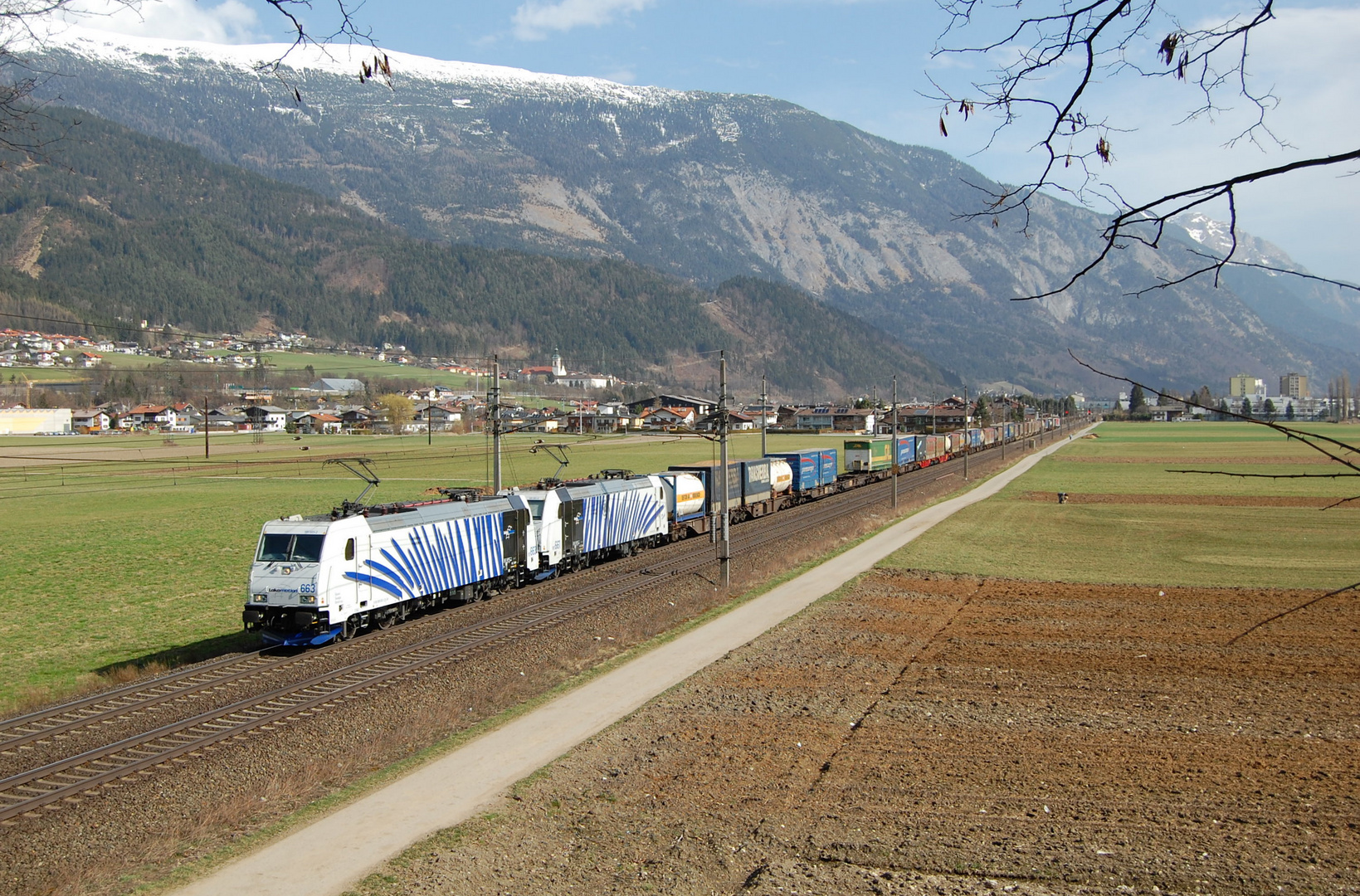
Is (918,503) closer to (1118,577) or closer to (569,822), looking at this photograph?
(1118,577)

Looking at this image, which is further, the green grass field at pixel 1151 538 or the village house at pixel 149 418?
the village house at pixel 149 418

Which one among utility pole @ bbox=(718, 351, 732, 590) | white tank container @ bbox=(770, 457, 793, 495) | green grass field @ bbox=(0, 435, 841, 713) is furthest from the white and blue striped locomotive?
white tank container @ bbox=(770, 457, 793, 495)

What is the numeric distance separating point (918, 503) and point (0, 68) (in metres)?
59.8

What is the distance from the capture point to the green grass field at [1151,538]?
121ft

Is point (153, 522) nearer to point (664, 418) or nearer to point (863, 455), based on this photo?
point (863, 455)

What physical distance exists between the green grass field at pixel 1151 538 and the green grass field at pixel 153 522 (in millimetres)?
26629

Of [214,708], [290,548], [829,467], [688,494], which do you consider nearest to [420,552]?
[290,548]

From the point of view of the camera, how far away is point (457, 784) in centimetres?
1533

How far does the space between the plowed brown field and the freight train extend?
10.5 m

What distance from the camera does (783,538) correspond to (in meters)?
47.1

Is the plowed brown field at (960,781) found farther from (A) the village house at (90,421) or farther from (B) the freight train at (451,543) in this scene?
(A) the village house at (90,421)

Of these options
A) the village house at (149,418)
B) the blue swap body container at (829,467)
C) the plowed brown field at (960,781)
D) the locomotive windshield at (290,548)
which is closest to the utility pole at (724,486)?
the plowed brown field at (960,781)

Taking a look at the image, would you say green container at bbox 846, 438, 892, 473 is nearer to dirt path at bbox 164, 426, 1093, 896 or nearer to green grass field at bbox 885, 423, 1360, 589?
green grass field at bbox 885, 423, 1360, 589

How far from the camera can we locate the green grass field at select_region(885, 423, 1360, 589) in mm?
36906
